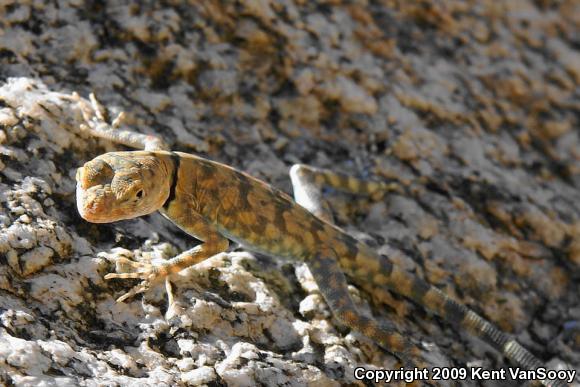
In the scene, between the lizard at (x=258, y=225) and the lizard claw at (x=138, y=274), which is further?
the lizard at (x=258, y=225)

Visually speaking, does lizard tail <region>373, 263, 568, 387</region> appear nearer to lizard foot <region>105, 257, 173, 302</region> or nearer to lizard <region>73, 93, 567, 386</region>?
lizard <region>73, 93, 567, 386</region>

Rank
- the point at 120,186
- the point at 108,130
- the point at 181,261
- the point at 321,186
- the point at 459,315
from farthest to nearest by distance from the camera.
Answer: the point at 321,186 → the point at 459,315 → the point at 108,130 → the point at 181,261 → the point at 120,186

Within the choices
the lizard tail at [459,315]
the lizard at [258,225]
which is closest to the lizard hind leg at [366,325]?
the lizard at [258,225]

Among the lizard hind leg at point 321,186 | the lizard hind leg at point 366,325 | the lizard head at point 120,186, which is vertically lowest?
the lizard hind leg at point 366,325

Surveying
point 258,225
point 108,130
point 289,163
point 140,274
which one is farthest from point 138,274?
point 289,163

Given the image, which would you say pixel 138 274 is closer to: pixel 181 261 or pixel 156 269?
pixel 156 269

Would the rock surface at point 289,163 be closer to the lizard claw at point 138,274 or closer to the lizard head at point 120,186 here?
the lizard claw at point 138,274

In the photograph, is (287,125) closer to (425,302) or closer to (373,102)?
(373,102)
